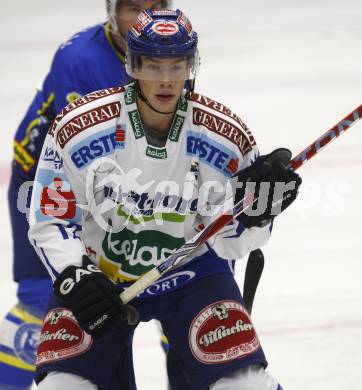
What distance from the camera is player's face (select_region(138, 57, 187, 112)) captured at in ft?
10.2

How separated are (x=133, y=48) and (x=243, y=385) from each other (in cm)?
99

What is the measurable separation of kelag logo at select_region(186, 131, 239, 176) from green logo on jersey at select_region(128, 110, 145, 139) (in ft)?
0.44

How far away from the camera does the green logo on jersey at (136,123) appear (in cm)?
316

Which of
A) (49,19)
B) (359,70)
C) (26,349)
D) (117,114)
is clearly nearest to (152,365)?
(26,349)

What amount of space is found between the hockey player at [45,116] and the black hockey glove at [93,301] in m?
1.00

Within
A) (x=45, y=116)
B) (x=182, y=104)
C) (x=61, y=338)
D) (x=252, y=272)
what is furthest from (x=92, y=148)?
(x=45, y=116)

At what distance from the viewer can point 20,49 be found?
7.65m

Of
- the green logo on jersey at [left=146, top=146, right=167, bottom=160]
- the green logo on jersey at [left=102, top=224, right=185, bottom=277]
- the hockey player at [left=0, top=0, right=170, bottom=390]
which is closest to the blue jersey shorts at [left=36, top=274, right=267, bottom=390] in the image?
the green logo on jersey at [left=102, top=224, right=185, bottom=277]

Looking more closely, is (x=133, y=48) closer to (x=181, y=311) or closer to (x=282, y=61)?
(x=181, y=311)

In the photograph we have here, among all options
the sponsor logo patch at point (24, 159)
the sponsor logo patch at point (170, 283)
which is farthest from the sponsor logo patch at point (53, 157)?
the sponsor logo patch at point (24, 159)

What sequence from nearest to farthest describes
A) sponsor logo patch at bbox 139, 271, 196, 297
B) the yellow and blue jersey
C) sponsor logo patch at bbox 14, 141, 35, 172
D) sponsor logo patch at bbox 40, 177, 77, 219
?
sponsor logo patch at bbox 40, 177, 77, 219 < sponsor logo patch at bbox 139, 271, 196, 297 < the yellow and blue jersey < sponsor logo patch at bbox 14, 141, 35, 172

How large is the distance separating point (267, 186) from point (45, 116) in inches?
53.1

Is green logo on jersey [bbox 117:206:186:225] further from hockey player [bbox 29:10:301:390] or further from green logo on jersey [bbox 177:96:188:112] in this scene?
green logo on jersey [bbox 177:96:188:112]

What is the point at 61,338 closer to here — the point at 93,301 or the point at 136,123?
the point at 93,301
